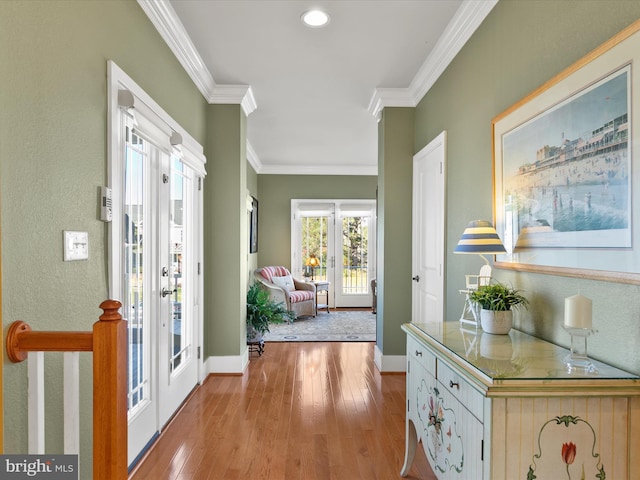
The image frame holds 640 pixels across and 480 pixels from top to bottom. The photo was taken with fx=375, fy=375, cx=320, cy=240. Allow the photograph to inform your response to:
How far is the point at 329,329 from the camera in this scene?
5.67 m

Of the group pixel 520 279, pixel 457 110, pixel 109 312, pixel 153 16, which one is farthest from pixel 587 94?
pixel 153 16

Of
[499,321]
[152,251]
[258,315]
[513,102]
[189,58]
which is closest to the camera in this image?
[499,321]

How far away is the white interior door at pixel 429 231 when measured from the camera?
304cm

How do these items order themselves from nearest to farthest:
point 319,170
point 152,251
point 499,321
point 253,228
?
point 499,321 < point 152,251 < point 253,228 < point 319,170

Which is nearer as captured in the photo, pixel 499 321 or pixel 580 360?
pixel 580 360

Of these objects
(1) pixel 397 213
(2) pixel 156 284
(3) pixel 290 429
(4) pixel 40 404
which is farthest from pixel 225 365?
(4) pixel 40 404

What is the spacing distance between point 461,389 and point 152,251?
2.00 m

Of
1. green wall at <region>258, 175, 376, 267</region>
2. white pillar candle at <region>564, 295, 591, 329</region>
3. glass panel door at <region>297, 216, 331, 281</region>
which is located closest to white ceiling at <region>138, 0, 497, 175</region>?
white pillar candle at <region>564, 295, 591, 329</region>

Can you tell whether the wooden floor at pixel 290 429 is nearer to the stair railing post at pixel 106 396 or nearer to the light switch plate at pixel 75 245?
the stair railing post at pixel 106 396

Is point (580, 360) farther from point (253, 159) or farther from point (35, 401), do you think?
point (253, 159)

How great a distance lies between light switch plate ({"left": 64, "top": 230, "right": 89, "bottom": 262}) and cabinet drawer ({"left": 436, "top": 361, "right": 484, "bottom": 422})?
1.61m

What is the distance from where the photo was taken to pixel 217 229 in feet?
12.0

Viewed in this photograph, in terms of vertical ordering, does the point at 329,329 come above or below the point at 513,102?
below

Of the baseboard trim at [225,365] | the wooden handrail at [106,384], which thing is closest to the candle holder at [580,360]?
the wooden handrail at [106,384]
